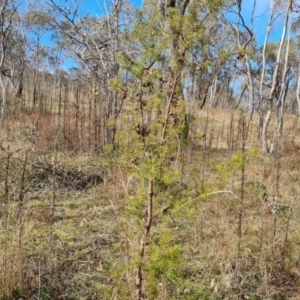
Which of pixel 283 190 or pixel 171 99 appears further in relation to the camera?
pixel 283 190

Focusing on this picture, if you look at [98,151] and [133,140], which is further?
[98,151]

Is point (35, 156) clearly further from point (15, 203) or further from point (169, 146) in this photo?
point (169, 146)

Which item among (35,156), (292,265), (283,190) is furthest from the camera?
(35,156)

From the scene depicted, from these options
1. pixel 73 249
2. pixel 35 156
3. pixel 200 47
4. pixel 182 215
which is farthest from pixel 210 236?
pixel 35 156

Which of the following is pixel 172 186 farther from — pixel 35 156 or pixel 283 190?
pixel 35 156

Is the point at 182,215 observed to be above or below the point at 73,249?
above

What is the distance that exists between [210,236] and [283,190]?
2.22 metres

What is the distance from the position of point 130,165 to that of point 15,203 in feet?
8.34

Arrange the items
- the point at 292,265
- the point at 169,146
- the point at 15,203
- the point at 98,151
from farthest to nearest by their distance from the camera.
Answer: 1. the point at 98,151
2. the point at 15,203
3. the point at 292,265
4. the point at 169,146

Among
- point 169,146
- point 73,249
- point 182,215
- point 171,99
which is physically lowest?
point 73,249

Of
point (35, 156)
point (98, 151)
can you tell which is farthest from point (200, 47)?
point (98, 151)

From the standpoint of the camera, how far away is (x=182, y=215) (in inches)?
73.1

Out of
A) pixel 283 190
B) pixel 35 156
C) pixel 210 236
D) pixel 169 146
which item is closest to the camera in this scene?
pixel 169 146

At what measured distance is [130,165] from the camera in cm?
183
